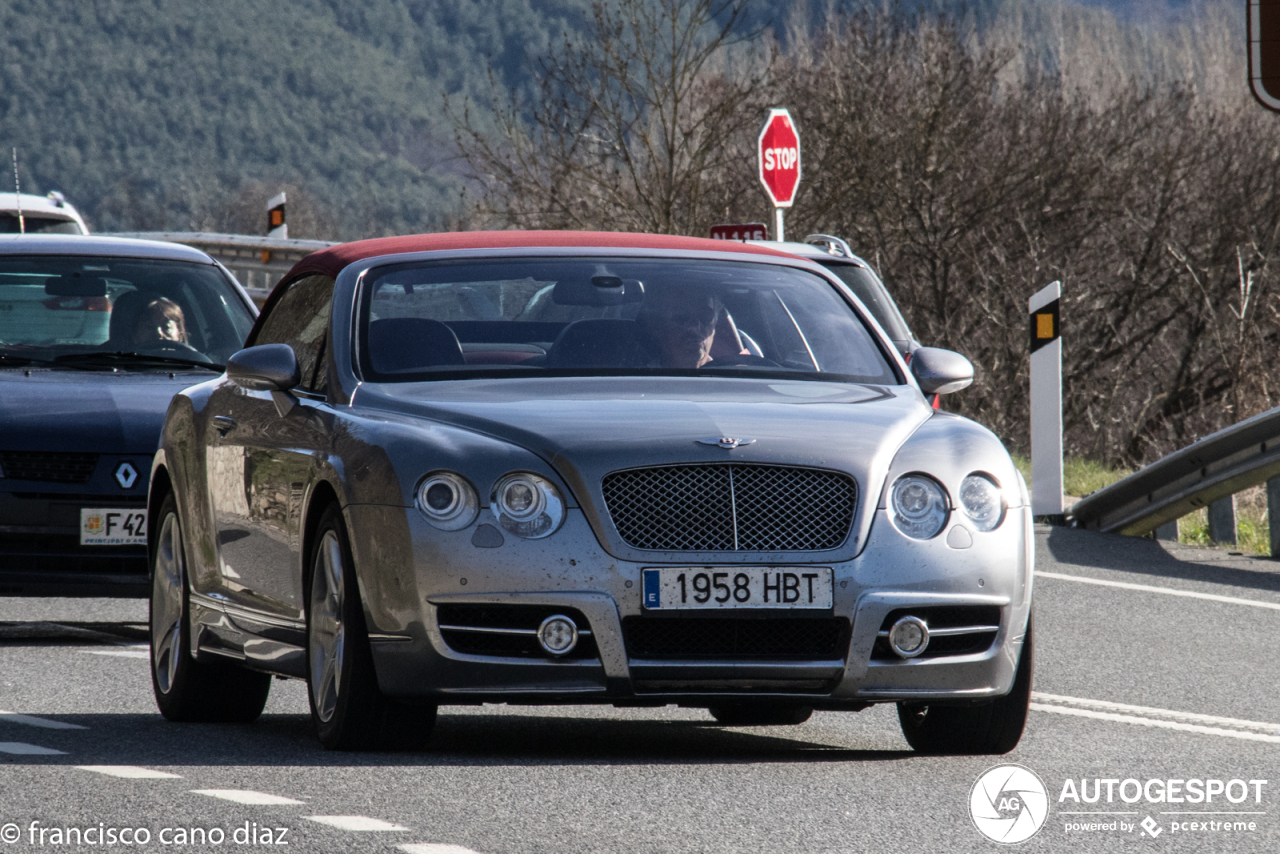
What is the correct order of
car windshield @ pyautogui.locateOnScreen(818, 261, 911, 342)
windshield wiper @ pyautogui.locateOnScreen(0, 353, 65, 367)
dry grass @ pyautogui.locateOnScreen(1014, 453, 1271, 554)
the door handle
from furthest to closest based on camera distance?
dry grass @ pyautogui.locateOnScreen(1014, 453, 1271, 554) < car windshield @ pyautogui.locateOnScreen(818, 261, 911, 342) < windshield wiper @ pyautogui.locateOnScreen(0, 353, 65, 367) < the door handle

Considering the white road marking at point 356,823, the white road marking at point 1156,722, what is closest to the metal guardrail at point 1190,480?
the white road marking at point 1156,722

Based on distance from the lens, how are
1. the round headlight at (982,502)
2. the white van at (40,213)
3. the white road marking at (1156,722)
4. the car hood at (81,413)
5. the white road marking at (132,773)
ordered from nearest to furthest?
the white road marking at (132,773)
the round headlight at (982,502)
the white road marking at (1156,722)
the car hood at (81,413)
the white van at (40,213)

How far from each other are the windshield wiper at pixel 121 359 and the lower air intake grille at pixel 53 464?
1.01 metres

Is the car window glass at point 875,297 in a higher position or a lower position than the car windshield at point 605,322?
lower

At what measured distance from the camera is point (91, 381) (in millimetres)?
10461

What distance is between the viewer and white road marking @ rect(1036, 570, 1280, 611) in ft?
37.9

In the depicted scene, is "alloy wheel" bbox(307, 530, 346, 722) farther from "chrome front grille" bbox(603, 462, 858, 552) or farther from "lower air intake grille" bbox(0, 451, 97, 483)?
"lower air intake grille" bbox(0, 451, 97, 483)

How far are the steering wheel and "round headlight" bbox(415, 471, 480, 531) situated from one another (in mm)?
1239

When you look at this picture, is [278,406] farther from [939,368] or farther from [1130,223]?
[1130,223]

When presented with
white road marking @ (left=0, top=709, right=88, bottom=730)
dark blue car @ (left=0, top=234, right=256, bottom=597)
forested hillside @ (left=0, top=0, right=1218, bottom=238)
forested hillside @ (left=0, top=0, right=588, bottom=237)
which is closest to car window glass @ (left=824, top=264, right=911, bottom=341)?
dark blue car @ (left=0, top=234, right=256, bottom=597)

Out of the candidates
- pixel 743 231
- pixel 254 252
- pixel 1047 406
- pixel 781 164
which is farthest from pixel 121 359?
pixel 254 252

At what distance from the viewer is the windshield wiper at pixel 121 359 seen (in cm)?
1084

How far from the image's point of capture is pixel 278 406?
7277 mm

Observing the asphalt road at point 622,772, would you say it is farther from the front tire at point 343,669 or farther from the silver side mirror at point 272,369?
the silver side mirror at point 272,369
